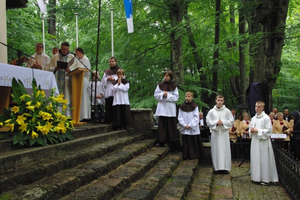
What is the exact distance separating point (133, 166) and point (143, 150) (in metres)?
1.51

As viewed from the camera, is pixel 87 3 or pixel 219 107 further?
pixel 87 3

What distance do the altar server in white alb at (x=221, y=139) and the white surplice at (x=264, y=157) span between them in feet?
2.54

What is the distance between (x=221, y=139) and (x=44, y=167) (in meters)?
4.90

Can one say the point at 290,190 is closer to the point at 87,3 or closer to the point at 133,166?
the point at 133,166

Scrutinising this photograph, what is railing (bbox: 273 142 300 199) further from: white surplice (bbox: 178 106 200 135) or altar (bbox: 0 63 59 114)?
altar (bbox: 0 63 59 114)

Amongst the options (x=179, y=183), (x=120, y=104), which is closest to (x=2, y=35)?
(x=120, y=104)

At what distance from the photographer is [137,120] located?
8.13 m

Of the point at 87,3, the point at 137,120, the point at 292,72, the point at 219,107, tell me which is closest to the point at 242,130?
the point at 219,107

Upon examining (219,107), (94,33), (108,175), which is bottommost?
(108,175)

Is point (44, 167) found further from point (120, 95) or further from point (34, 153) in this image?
point (120, 95)

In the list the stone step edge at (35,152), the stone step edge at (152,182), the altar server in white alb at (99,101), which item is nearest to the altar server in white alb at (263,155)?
the stone step edge at (152,182)

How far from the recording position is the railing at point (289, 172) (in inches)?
212

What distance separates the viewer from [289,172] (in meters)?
5.93

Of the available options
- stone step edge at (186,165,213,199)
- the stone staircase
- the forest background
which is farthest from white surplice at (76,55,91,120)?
the forest background
